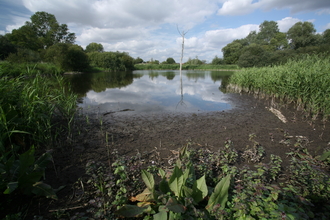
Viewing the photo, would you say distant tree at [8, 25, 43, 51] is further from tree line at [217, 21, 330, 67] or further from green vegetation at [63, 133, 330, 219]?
tree line at [217, 21, 330, 67]

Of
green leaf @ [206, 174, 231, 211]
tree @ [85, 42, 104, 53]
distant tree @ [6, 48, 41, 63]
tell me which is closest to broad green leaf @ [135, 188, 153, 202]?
green leaf @ [206, 174, 231, 211]

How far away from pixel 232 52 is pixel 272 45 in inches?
490

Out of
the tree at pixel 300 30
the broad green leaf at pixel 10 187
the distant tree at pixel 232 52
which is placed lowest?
the broad green leaf at pixel 10 187

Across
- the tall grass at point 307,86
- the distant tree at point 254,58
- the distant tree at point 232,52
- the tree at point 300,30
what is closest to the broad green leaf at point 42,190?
the tall grass at point 307,86

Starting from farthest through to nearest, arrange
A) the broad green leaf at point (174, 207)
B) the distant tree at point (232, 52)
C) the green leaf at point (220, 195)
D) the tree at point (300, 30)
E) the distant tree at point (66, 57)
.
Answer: the distant tree at point (232, 52), the tree at point (300, 30), the distant tree at point (66, 57), the green leaf at point (220, 195), the broad green leaf at point (174, 207)

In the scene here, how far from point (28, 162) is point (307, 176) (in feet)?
10.5

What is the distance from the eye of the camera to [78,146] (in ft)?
10.3

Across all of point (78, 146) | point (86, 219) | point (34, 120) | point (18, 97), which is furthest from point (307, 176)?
point (18, 97)

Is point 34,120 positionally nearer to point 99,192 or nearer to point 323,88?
point 99,192

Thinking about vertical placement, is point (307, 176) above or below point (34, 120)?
below

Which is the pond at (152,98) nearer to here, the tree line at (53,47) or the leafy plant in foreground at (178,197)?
the leafy plant in foreground at (178,197)

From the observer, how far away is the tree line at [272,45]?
107 feet

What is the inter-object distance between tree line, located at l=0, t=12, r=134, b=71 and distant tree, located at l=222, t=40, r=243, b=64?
35.4 m

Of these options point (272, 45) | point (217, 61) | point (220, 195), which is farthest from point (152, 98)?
point (272, 45)
